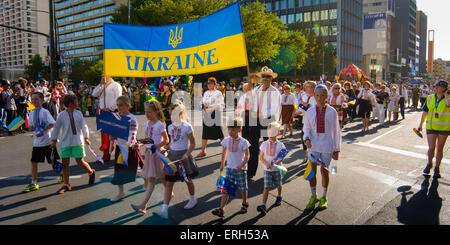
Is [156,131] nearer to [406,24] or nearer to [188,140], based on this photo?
[188,140]

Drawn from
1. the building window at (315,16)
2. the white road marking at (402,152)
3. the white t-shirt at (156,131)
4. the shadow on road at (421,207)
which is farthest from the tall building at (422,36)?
the white t-shirt at (156,131)

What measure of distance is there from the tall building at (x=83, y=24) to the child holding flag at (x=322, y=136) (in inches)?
3884

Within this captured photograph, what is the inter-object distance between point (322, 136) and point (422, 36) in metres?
192

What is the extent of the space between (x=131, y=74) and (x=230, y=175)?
283 centimetres

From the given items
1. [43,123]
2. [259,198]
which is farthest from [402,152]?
[43,123]

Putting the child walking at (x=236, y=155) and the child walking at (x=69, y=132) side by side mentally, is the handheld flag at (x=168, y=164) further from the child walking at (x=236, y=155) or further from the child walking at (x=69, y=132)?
the child walking at (x=69, y=132)

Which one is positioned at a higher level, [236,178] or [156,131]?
[156,131]

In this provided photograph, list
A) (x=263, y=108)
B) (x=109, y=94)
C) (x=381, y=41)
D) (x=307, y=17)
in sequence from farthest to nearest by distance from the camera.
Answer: (x=381, y=41), (x=307, y=17), (x=109, y=94), (x=263, y=108)

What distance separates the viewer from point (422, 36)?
164 meters

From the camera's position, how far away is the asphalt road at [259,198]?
4.26 meters

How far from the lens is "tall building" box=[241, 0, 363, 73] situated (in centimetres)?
7150

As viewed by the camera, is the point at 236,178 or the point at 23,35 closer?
the point at 236,178

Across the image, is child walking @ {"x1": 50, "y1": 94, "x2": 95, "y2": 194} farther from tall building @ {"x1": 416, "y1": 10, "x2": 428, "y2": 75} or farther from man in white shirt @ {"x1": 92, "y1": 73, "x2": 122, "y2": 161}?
tall building @ {"x1": 416, "y1": 10, "x2": 428, "y2": 75}

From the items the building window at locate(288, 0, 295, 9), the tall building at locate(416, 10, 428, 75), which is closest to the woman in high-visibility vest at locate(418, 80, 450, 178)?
the building window at locate(288, 0, 295, 9)
